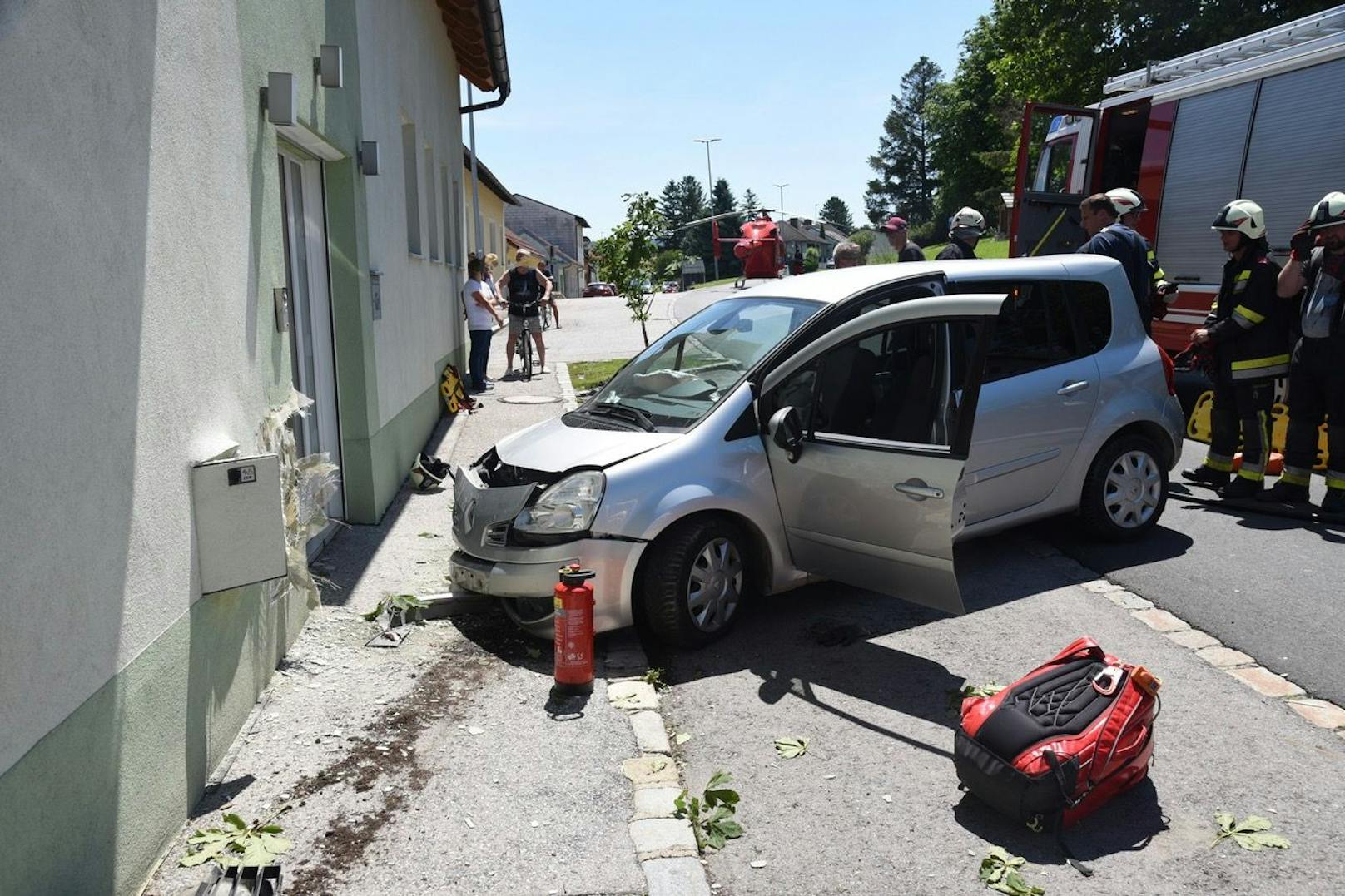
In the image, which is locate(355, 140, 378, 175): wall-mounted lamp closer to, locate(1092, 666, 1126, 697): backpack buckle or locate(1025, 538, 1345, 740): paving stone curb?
locate(1025, 538, 1345, 740): paving stone curb

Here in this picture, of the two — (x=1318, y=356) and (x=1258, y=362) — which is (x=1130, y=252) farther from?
(x=1318, y=356)

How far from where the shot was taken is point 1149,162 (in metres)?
11.9

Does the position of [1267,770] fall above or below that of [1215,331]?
below

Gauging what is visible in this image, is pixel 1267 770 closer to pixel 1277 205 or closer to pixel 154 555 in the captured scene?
pixel 154 555

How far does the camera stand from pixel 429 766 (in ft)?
13.6

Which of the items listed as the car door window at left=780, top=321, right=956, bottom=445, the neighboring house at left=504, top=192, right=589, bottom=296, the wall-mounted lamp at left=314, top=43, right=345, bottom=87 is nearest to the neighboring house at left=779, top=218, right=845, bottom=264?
the neighboring house at left=504, top=192, right=589, bottom=296

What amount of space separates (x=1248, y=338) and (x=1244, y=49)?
4.60 m

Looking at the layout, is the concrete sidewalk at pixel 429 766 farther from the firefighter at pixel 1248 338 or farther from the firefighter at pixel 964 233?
the firefighter at pixel 964 233

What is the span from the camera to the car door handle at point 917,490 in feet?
15.7

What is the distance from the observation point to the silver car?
496 cm

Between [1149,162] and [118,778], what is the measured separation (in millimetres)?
12094

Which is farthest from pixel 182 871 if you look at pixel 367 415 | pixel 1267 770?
pixel 367 415

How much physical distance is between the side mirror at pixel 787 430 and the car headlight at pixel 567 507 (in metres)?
0.87

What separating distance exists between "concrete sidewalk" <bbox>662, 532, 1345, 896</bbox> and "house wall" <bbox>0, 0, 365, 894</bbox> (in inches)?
73.4
